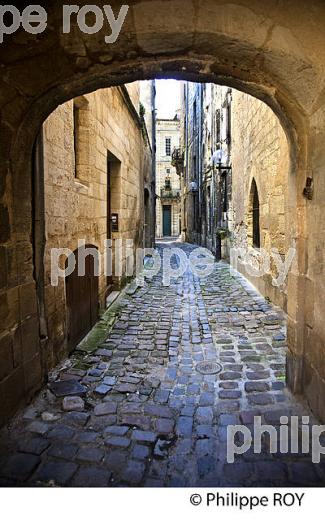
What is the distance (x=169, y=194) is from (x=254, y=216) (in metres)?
33.2

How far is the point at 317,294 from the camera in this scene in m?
2.49

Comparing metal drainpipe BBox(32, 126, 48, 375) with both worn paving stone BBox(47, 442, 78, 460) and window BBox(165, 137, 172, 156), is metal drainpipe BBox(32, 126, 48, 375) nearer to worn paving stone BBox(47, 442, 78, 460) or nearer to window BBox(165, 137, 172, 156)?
worn paving stone BBox(47, 442, 78, 460)

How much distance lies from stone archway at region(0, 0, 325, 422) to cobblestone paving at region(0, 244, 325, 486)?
1.06 ft

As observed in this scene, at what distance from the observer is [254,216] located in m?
8.08

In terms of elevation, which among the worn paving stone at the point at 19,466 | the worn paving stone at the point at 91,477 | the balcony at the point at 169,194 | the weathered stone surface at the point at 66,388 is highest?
the balcony at the point at 169,194

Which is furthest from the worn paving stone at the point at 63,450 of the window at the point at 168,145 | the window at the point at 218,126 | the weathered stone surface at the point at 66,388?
the window at the point at 168,145

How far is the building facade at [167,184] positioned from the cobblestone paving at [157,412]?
35877 millimetres

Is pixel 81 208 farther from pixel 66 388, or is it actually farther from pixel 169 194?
pixel 169 194

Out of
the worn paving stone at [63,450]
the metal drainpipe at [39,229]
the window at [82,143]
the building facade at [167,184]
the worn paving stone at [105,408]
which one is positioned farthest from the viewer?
the building facade at [167,184]

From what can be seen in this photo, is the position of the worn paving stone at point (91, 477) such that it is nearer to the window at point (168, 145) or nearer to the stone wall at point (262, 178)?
the stone wall at point (262, 178)

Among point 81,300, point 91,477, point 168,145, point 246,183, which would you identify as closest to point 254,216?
point 246,183

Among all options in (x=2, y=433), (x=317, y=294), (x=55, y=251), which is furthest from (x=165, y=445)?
(x=55, y=251)

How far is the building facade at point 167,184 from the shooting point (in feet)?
134
